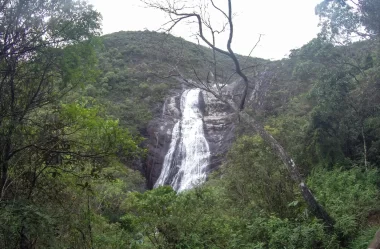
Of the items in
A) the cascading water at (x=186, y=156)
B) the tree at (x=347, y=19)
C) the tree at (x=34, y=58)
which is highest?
the tree at (x=347, y=19)

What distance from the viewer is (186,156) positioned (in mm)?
27188

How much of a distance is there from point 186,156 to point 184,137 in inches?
111

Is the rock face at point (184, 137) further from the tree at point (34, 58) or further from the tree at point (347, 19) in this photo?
the tree at point (34, 58)

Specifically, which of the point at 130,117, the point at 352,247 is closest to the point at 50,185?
the point at 352,247

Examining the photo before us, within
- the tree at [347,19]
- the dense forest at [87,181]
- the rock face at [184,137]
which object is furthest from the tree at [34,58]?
the rock face at [184,137]

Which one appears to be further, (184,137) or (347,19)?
(184,137)

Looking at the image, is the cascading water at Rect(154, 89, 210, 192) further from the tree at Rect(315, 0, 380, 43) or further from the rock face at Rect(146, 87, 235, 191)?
the tree at Rect(315, 0, 380, 43)

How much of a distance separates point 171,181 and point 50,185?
1928 centimetres

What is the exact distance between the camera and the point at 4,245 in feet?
16.3

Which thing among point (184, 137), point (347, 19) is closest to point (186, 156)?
point (184, 137)

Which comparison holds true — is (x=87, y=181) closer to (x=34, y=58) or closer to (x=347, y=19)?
(x=34, y=58)

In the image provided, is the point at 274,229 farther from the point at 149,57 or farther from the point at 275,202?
the point at 149,57

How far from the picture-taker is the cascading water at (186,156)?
24834 mm

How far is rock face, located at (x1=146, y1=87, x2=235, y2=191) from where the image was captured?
1013 inches
